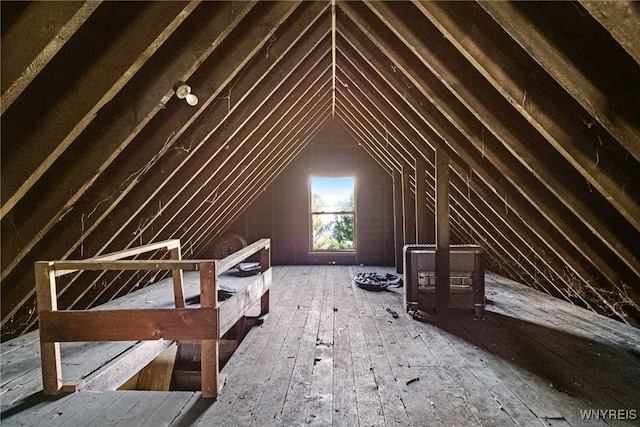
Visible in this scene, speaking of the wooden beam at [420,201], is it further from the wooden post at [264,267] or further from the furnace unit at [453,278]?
the wooden post at [264,267]

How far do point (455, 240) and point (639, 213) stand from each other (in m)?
5.67

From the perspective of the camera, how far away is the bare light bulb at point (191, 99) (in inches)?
111

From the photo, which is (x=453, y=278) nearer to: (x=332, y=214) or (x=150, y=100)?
(x=150, y=100)

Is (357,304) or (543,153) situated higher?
(543,153)

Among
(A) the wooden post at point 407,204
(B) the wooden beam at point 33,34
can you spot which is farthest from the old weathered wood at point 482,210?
(B) the wooden beam at point 33,34

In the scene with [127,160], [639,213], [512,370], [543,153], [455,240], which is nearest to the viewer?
[639,213]

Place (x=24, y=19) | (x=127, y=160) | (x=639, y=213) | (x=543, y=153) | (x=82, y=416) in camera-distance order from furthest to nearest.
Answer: (x=127, y=160) < (x=543, y=153) < (x=639, y=213) < (x=82, y=416) < (x=24, y=19)

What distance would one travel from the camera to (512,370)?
2533mm

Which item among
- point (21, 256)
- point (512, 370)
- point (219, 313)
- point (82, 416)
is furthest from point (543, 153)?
point (21, 256)

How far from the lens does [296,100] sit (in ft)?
15.0

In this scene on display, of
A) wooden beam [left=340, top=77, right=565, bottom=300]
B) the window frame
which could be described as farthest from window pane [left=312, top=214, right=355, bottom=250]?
wooden beam [left=340, top=77, right=565, bottom=300]

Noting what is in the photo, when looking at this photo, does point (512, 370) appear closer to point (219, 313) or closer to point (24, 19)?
point (219, 313)

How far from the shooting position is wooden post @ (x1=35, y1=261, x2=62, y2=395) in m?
2.09

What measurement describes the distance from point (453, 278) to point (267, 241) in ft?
7.15
